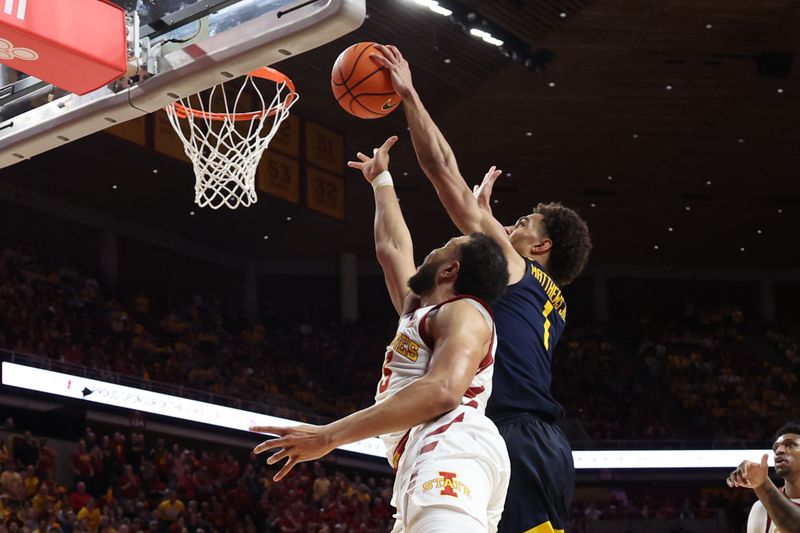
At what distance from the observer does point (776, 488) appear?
486 cm

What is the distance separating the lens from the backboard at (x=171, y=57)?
166 inches

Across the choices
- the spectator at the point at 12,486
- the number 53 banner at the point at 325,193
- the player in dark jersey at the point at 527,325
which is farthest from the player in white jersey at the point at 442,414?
the number 53 banner at the point at 325,193

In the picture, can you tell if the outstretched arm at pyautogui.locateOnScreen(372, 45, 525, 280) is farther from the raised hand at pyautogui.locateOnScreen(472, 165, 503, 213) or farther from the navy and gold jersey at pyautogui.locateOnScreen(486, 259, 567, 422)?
the raised hand at pyautogui.locateOnScreen(472, 165, 503, 213)

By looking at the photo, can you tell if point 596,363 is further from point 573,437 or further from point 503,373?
point 503,373

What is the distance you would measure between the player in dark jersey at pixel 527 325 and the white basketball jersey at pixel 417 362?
40 centimetres

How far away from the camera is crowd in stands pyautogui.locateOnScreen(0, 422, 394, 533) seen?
11.3m

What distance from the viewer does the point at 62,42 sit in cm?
424

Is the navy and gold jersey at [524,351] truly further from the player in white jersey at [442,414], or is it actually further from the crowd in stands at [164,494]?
the crowd in stands at [164,494]

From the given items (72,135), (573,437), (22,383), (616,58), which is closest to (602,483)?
(573,437)

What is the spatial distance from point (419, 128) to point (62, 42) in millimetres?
1483

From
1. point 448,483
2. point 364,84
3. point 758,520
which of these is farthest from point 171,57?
point 758,520

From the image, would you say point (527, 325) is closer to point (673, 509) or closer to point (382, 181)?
point (382, 181)

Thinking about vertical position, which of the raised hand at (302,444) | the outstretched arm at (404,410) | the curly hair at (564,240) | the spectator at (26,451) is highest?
the spectator at (26,451)

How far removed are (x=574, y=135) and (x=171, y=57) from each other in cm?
1360
